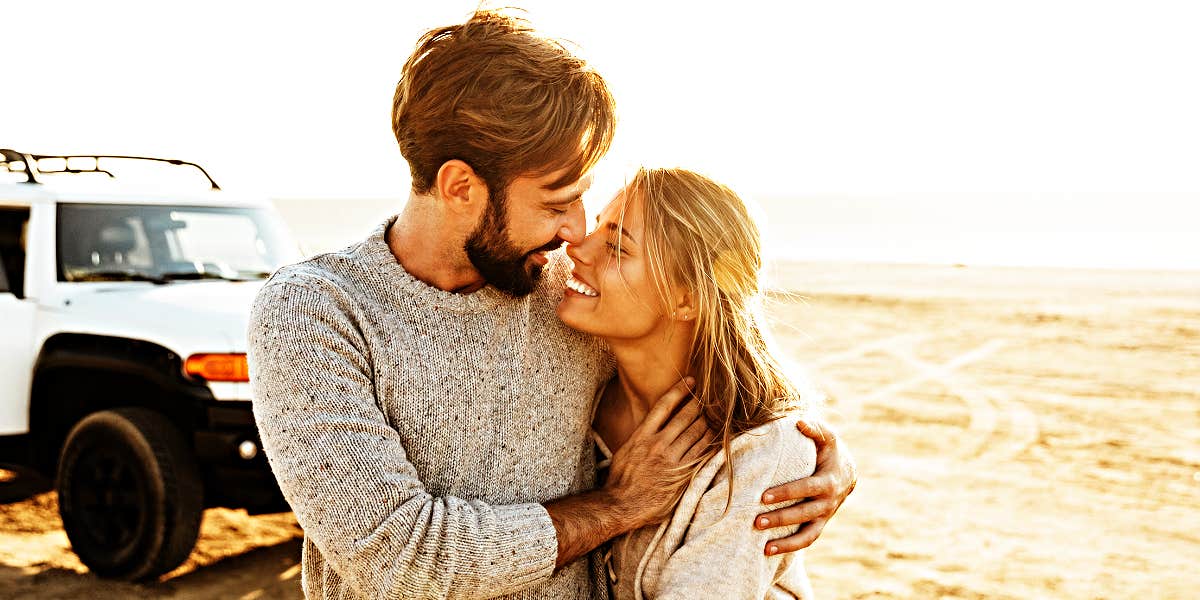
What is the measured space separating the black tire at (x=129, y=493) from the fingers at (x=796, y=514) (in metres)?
3.50

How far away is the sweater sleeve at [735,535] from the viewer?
2285mm

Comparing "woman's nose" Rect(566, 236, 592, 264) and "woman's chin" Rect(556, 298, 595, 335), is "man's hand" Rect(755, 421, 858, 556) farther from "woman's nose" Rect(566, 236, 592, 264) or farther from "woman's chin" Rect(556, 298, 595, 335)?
"woman's nose" Rect(566, 236, 592, 264)

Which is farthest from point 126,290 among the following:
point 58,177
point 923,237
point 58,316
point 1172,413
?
point 923,237

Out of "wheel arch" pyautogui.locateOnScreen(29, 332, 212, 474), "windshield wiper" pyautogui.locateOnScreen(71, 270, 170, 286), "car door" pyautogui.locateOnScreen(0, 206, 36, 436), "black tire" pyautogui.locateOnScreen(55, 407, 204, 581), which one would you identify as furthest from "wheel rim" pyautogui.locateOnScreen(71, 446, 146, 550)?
"windshield wiper" pyautogui.locateOnScreen(71, 270, 170, 286)

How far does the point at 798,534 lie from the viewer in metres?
2.39

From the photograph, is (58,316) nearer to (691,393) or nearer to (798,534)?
(691,393)

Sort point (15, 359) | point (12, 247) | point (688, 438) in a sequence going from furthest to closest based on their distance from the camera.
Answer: point (12, 247) < point (15, 359) < point (688, 438)

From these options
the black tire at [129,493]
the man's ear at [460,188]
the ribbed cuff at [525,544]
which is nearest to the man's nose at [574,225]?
the man's ear at [460,188]

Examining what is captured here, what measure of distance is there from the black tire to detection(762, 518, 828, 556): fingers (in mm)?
3495

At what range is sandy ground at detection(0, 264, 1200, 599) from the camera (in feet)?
18.5

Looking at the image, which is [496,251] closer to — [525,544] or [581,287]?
[581,287]

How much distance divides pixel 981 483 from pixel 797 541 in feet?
18.6

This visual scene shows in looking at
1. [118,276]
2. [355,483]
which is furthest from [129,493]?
[355,483]

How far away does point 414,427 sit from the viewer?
216 centimetres
